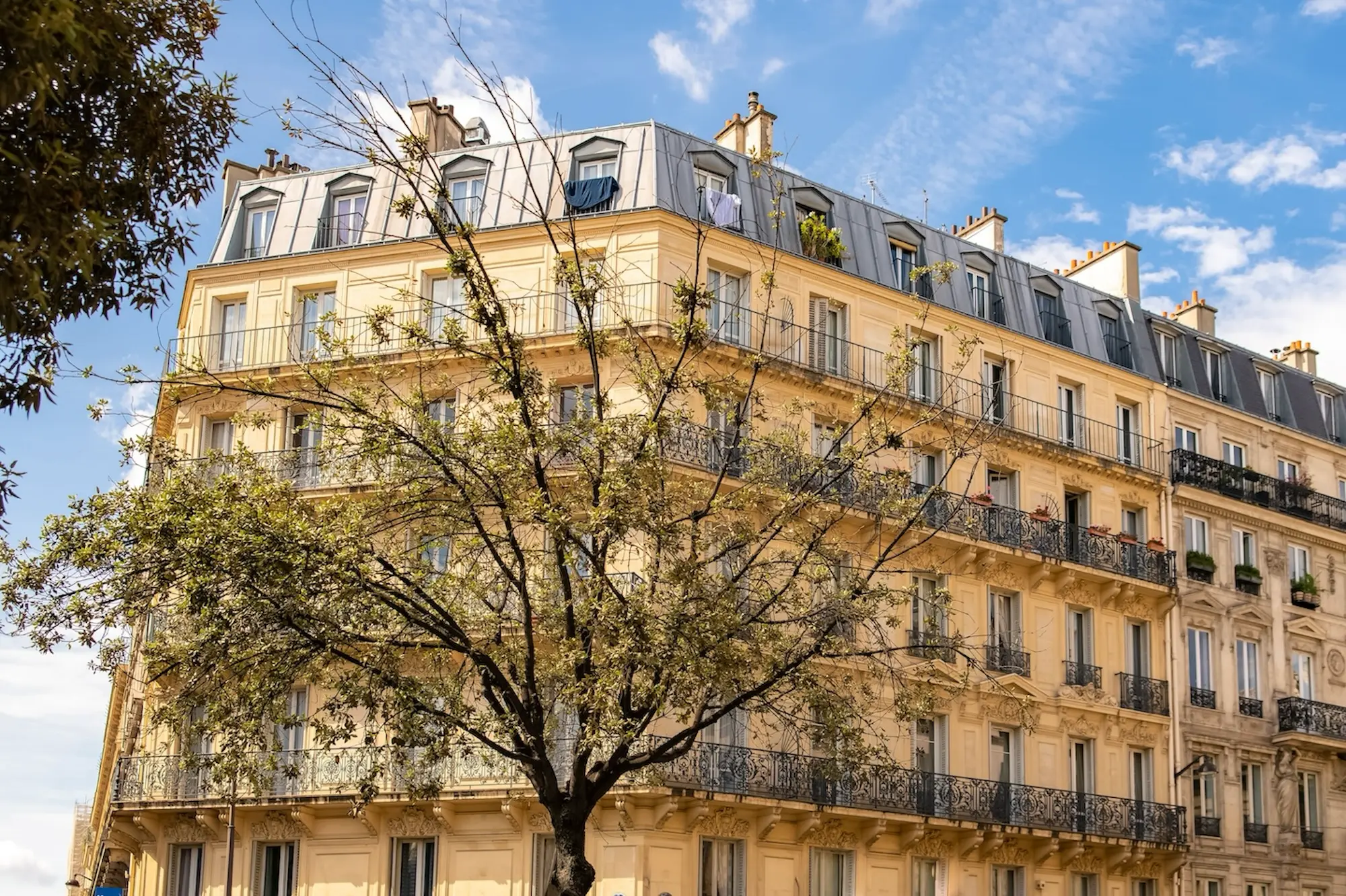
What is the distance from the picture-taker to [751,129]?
1391 inches

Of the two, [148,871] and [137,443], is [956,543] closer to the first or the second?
[148,871]

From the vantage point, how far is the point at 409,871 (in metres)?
29.6

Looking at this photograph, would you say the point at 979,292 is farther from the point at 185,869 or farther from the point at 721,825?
the point at 185,869

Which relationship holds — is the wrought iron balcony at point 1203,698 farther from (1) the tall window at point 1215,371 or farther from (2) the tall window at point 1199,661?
(1) the tall window at point 1215,371

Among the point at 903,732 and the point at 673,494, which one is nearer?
the point at 673,494

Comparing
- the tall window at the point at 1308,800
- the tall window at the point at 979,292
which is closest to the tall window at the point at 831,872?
the tall window at the point at 979,292

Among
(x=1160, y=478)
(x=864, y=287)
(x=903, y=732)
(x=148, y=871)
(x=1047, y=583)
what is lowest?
(x=148, y=871)

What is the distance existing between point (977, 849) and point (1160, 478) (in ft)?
32.9

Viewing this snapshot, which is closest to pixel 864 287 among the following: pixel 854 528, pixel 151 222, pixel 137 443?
pixel 854 528

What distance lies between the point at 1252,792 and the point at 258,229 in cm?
2444

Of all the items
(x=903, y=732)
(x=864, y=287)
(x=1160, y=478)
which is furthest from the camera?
(x=1160, y=478)

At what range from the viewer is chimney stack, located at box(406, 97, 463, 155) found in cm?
3488

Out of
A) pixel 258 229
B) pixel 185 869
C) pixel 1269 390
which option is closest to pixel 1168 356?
pixel 1269 390

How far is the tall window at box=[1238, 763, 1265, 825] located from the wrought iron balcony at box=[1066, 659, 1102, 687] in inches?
185
